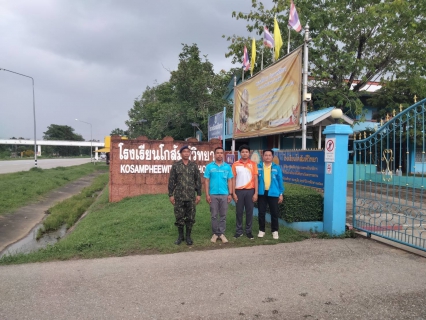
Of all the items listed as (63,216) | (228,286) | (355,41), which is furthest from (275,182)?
(355,41)

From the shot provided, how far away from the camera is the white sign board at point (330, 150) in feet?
18.9

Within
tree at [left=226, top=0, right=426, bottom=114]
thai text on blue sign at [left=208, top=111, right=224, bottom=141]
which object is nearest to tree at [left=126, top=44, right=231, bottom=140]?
thai text on blue sign at [left=208, top=111, right=224, bottom=141]

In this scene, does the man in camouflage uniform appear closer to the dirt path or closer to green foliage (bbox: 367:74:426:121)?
the dirt path

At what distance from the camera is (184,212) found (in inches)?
216

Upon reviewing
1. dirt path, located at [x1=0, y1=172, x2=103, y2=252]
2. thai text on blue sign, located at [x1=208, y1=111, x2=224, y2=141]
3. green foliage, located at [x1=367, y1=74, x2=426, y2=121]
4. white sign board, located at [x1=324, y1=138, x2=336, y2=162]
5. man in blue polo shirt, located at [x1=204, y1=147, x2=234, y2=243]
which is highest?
green foliage, located at [x1=367, y1=74, x2=426, y2=121]

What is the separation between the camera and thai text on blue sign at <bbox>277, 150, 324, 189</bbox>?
20.7 ft

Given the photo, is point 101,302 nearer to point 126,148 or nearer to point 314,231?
point 314,231

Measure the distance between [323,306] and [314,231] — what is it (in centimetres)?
290

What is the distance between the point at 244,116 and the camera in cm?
1135

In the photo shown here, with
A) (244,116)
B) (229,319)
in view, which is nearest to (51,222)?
(244,116)

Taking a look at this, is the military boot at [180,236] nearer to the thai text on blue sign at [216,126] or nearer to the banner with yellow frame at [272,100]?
the banner with yellow frame at [272,100]

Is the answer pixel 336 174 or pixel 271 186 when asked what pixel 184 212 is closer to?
pixel 271 186

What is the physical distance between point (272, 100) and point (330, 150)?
3603 mm

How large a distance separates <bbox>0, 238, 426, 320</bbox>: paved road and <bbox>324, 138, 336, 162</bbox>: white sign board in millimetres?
1613
